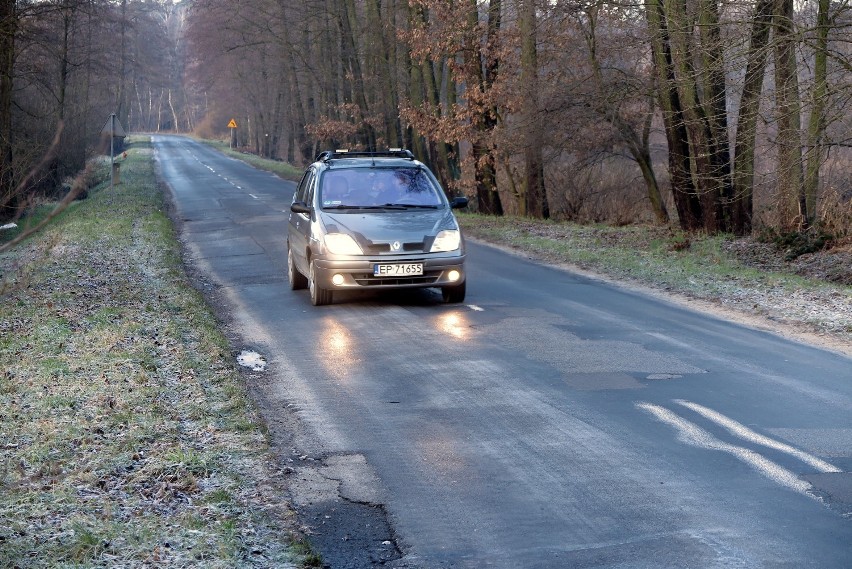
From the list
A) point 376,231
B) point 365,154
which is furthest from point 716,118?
point 376,231

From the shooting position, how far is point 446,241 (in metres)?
13.0

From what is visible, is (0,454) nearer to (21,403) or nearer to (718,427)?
(21,403)

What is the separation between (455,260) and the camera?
1288 centimetres

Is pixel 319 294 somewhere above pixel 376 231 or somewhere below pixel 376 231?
below

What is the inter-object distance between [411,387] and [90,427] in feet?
8.71

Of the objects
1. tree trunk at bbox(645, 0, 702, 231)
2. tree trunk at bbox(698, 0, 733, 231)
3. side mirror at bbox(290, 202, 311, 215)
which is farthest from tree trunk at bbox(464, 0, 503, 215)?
side mirror at bbox(290, 202, 311, 215)

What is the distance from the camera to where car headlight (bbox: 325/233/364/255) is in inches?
502

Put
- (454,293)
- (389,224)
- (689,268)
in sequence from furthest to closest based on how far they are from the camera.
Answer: (689,268)
(454,293)
(389,224)

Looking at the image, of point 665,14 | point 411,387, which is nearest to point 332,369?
point 411,387

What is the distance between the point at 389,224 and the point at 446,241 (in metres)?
0.75

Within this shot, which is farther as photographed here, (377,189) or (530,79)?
(530,79)

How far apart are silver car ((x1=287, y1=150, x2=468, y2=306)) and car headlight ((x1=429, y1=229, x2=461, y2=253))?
0.01m

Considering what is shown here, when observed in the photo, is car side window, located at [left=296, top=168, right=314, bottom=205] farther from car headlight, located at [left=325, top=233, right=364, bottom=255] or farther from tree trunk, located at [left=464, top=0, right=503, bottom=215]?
tree trunk, located at [left=464, top=0, right=503, bottom=215]

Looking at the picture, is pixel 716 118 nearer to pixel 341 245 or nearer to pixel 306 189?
pixel 306 189
